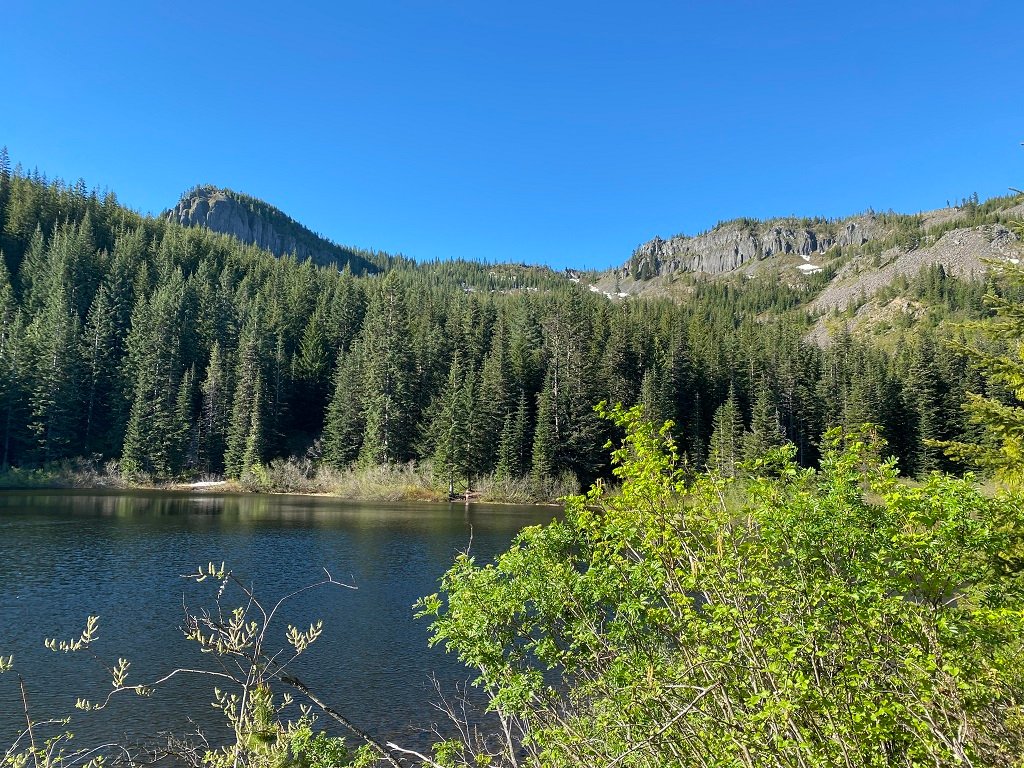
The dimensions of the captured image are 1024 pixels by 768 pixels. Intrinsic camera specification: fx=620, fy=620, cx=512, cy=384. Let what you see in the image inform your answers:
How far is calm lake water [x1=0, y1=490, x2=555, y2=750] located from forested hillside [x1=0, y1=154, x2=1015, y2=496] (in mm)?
23909

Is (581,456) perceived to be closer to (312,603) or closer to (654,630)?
(312,603)

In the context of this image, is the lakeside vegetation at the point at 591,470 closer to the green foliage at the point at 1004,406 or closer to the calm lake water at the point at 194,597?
the green foliage at the point at 1004,406

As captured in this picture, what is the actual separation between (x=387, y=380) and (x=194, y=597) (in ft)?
168

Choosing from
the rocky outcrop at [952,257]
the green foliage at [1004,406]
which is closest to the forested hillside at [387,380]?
the green foliage at [1004,406]

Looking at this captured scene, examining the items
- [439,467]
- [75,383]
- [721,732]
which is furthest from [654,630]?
[75,383]

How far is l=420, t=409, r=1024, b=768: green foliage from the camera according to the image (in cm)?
415

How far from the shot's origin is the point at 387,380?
70.9m

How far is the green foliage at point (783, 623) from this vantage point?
13.6 ft

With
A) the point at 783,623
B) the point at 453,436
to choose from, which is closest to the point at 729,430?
the point at 453,436

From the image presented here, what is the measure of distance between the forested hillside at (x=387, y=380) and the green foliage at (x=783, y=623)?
52053mm

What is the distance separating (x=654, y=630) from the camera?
21.6 feet

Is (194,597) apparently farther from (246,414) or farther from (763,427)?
(763,427)

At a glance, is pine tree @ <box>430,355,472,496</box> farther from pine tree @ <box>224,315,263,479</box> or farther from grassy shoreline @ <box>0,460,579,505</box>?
pine tree @ <box>224,315,263,479</box>

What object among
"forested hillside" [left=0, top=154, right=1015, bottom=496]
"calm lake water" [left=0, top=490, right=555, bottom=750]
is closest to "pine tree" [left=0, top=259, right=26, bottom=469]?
"forested hillside" [left=0, top=154, right=1015, bottom=496]
